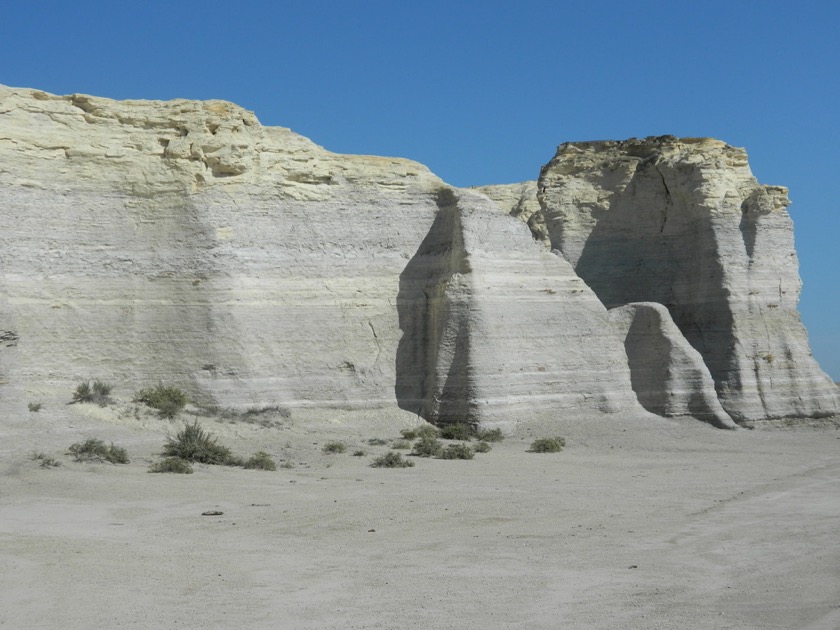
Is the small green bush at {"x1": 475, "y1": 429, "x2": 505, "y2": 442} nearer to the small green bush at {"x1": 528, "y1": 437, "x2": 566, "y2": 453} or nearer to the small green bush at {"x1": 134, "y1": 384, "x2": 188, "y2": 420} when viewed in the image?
the small green bush at {"x1": 528, "y1": 437, "x2": 566, "y2": 453}

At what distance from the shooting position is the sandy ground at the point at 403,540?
7398 mm

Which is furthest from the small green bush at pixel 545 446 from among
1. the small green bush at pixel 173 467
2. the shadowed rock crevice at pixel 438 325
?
the small green bush at pixel 173 467

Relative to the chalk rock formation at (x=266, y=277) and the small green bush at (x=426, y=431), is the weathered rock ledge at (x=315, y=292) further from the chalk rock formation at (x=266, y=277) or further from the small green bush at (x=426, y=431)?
the small green bush at (x=426, y=431)

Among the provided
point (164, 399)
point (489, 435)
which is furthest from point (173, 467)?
point (489, 435)

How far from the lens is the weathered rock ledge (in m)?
19.1

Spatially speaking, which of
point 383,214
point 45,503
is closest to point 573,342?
point 383,214

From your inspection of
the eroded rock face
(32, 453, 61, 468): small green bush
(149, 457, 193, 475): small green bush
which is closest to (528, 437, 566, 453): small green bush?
the eroded rock face

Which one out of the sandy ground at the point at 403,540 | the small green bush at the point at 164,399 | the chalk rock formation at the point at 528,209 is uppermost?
the chalk rock formation at the point at 528,209

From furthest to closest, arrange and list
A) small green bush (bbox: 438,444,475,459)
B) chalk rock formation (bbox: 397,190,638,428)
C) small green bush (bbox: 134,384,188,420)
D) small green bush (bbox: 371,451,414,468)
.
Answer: chalk rock formation (bbox: 397,190,638,428) < small green bush (bbox: 134,384,188,420) < small green bush (bbox: 438,444,475,459) < small green bush (bbox: 371,451,414,468)

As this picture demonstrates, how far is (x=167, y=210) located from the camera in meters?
20.2

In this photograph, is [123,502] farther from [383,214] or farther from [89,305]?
[383,214]

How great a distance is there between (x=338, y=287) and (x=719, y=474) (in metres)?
9.02

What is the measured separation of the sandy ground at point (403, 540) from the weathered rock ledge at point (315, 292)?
7.12 ft

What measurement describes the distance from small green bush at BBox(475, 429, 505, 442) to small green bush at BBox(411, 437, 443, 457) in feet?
5.96
